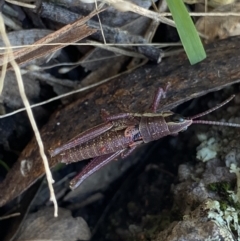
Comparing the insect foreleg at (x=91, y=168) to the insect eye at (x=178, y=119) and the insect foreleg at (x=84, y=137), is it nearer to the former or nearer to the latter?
the insect foreleg at (x=84, y=137)

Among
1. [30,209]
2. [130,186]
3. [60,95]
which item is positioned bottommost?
[130,186]

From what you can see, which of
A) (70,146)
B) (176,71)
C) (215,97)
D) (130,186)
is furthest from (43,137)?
(215,97)

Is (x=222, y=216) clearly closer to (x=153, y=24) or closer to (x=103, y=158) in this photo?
(x=103, y=158)

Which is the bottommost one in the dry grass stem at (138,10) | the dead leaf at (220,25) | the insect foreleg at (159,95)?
the insect foreleg at (159,95)

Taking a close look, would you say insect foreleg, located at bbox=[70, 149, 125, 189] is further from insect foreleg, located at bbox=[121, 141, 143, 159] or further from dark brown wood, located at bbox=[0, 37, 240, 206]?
dark brown wood, located at bbox=[0, 37, 240, 206]

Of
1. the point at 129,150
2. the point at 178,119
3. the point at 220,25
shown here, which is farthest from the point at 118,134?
the point at 220,25

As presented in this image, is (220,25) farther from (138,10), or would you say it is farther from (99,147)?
(99,147)

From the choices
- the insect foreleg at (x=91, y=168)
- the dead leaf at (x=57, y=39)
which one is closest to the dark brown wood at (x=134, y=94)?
the insect foreleg at (x=91, y=168)
